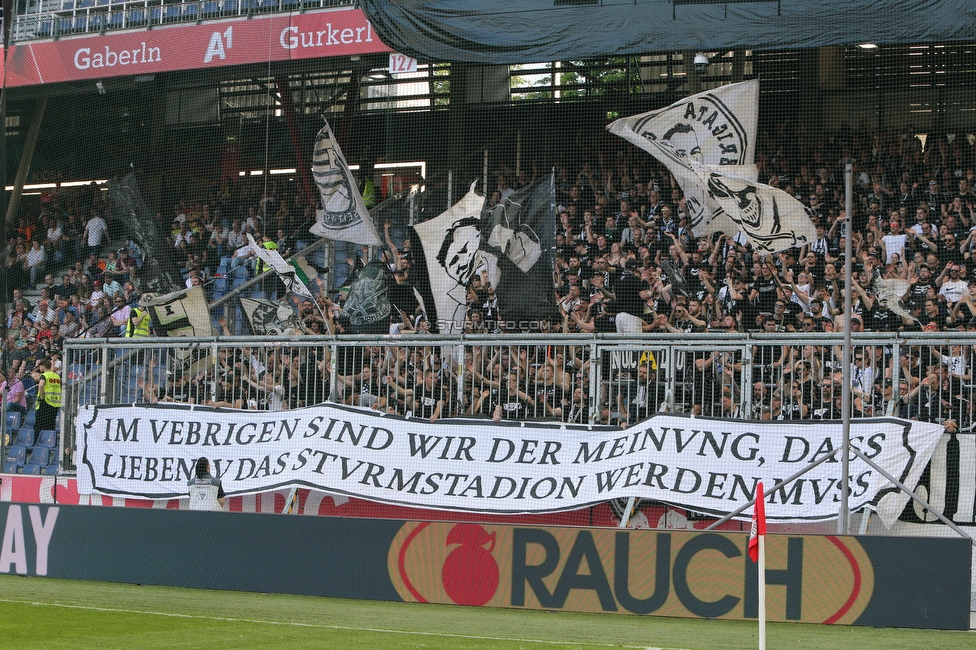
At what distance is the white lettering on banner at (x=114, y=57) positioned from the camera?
1902 cm

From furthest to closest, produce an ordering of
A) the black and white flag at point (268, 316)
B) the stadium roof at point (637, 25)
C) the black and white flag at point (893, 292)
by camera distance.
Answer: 1. the black and white flag at point (268, 316)
2. the stadium roof at point (637, 25)
3. the black and white flag at point (893, 292)

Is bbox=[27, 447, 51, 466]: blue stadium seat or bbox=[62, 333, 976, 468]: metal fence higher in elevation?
bbox=[62, 333, 976, 468]: metal fence

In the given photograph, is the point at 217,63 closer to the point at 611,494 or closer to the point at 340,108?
the point at 340,108

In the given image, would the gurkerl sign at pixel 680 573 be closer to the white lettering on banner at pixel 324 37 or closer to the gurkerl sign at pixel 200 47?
the gurkerl sign at pixel 200 47

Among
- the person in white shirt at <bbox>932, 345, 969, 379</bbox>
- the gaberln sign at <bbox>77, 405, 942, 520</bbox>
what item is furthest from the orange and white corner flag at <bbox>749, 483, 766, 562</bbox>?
the person in white shirt at <bbox>932, 345, 969, 379</bbox>

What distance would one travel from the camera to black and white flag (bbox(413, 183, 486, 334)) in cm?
1617

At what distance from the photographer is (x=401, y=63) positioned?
1809 centimetres

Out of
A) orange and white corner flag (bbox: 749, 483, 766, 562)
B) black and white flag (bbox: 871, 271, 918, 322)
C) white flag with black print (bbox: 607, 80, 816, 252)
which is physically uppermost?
white flag with black print (bbox: 607, 80, 816, 252)

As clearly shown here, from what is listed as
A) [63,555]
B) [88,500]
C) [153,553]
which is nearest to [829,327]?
[153,553]

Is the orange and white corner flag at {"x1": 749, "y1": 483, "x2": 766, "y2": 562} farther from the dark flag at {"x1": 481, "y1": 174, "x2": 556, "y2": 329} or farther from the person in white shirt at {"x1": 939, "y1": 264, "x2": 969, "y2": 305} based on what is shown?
the dark flag at {"x1": 481, "y1": 174, "x2": 556, "y2": 329}

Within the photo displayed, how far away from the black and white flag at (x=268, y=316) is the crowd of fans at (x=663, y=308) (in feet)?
0.94

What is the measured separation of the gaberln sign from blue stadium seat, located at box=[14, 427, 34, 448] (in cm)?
239

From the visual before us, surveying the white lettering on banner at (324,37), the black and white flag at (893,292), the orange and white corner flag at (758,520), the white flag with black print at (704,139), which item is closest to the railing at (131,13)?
the white lettering on banner at (324,37)

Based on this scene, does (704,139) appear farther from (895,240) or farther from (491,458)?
(491,458)
